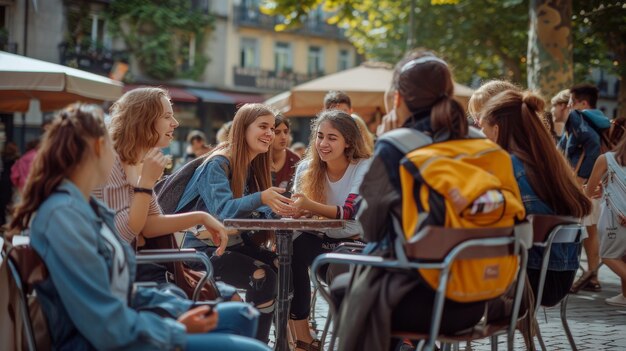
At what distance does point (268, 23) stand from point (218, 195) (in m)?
38.7

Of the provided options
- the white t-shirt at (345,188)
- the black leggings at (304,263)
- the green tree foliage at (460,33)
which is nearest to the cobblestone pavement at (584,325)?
the black leggings at (304,263)

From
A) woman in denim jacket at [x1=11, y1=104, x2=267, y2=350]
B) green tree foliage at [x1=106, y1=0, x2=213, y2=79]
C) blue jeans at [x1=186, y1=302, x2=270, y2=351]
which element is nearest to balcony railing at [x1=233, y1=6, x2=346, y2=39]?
green tree foliage at [x1=106, y1=0, x2=213, y2=79]

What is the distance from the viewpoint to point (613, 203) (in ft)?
24.8

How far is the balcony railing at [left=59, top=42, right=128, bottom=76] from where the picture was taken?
1294 inches

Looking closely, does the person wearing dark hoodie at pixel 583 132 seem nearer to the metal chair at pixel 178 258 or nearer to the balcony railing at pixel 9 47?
the metal chair at pixel 178 258

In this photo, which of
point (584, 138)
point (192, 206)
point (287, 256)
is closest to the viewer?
point (287, 256)

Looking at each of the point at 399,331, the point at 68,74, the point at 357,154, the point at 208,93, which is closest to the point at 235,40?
the point at 208,93

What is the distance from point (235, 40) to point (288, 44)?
410 centimetres

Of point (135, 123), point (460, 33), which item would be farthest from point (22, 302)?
point (460, 33)

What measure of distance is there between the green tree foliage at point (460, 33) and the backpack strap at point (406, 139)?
18.8 meters

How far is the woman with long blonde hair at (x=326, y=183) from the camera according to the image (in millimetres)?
5535

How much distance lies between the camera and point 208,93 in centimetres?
3884

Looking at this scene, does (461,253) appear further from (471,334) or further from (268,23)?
(268,23)

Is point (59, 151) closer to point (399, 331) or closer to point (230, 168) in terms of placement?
point (399, 331)
